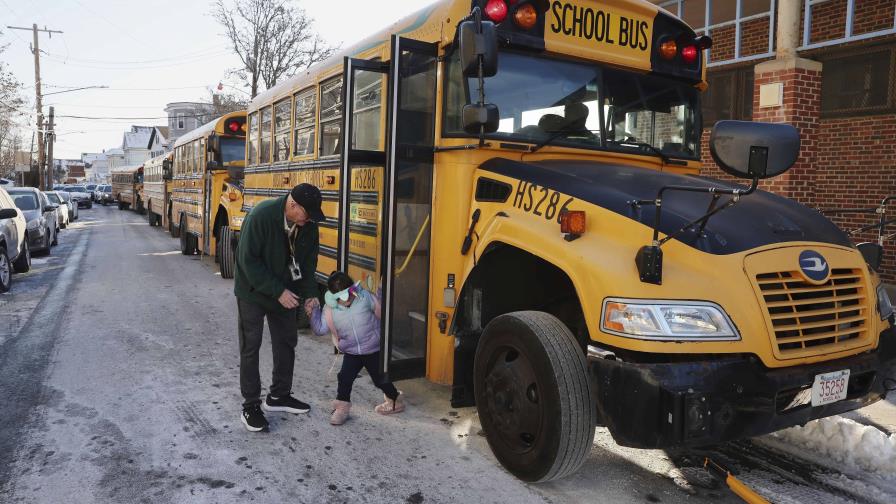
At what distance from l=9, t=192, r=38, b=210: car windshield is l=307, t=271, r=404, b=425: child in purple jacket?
1167cm

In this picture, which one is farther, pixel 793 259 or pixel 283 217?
pixel 283 217

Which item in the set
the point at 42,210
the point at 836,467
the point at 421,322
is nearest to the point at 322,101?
the point at 421,322

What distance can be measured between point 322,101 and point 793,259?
4.24m

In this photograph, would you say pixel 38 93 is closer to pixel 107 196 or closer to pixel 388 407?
pixel 107 196

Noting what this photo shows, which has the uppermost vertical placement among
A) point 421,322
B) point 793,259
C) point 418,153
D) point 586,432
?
point 418,153

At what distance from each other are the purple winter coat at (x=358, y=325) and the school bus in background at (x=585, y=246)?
18 centimetres

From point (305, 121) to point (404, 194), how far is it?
8.72ft

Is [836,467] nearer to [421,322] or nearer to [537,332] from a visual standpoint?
[537,332]

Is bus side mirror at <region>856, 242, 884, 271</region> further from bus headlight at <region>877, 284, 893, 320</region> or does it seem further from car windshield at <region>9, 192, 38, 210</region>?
car windshield at <region>9, 192, 38, 210</region>

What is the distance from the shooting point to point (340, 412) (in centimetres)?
424

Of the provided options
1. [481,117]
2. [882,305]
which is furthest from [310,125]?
[882,305]

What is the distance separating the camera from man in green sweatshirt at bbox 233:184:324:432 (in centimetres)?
404

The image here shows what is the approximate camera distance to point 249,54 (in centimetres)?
3569

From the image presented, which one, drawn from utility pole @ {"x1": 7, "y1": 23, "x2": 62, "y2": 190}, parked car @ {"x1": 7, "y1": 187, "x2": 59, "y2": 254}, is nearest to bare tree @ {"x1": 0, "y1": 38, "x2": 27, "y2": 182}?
utility pole @ {"x1": 7, "y1": 23, "x2": 62, "y2": 190}
